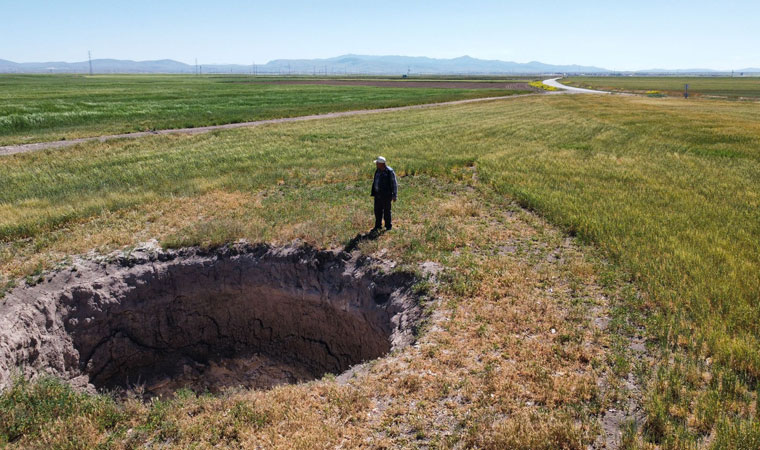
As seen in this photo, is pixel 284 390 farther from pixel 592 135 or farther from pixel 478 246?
pixel 592 135

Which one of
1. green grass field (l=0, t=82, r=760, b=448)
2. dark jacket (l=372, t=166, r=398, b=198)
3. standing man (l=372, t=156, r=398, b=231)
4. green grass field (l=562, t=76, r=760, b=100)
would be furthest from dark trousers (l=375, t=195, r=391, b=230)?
green grass field (l=562, t=76, r=760, b=100)

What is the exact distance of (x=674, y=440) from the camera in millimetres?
5434

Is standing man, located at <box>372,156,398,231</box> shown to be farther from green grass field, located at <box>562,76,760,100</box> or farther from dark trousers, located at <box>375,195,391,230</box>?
green grass field, located at <box>562,76,760,100</box>

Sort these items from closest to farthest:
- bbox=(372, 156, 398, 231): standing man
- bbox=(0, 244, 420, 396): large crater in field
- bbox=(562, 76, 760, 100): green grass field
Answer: bbox=(0, 244, 420, 396): large crater in field → bbox=(372, 156, 398, 231): standing man → bbox=(562, 76, 760, 100): green grass field

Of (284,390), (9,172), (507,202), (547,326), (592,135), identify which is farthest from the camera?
(592,135)

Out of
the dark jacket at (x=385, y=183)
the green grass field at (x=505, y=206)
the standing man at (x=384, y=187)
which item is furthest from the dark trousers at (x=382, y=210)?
the green grass field at (x=505, y=206)

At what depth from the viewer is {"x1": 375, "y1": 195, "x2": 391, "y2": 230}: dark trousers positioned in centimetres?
1226

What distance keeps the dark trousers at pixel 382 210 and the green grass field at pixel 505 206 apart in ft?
1.67

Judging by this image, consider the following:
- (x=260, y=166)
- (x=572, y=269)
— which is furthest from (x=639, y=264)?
(x=260, y=166)

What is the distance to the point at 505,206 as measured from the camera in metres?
15.2

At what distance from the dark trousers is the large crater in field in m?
1.67

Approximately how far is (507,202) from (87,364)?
40.5 feet

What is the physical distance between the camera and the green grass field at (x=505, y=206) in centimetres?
692

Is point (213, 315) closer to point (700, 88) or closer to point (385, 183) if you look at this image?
point (385, 183)
